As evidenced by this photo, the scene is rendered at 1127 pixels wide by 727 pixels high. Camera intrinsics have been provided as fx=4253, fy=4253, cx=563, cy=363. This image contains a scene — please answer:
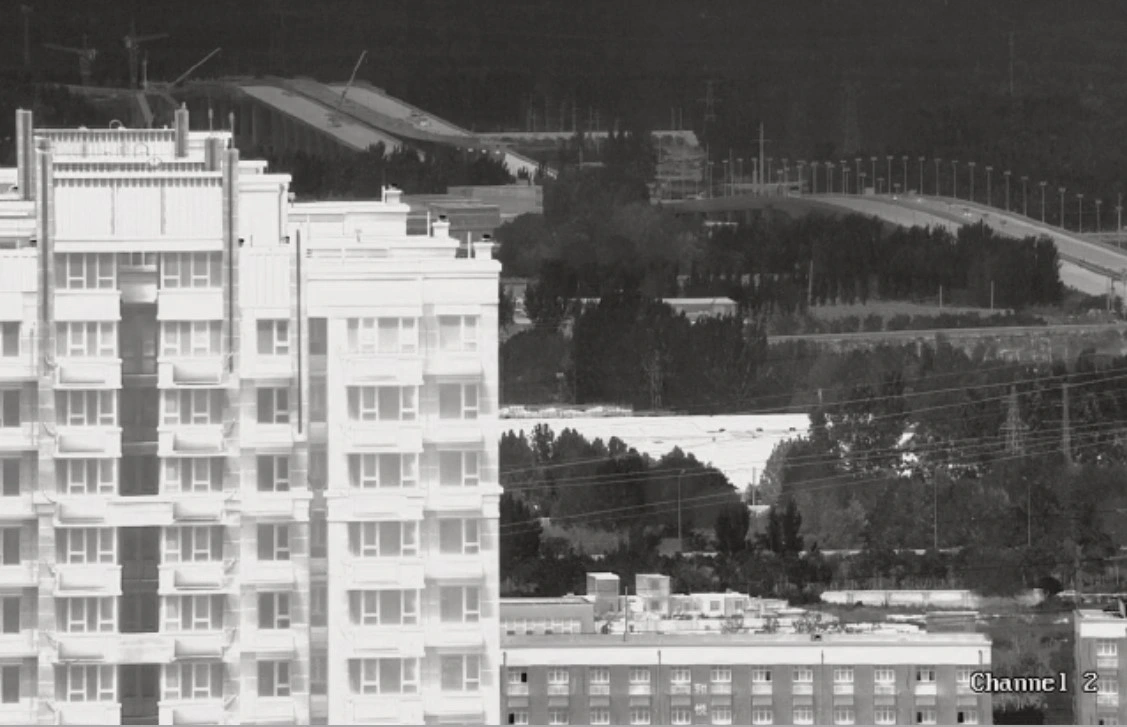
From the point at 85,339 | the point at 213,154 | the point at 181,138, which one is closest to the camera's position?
the point at 85,339

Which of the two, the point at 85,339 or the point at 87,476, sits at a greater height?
the point at 85,339

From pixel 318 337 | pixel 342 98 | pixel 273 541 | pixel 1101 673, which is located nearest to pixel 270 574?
pixel 273 541

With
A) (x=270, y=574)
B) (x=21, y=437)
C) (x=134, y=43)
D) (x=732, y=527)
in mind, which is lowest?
(x=732, y=527)

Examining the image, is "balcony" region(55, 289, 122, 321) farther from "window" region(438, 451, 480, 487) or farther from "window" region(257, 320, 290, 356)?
"window" region(438, 451, 480, 487)

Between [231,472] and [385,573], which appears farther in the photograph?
[231,472]

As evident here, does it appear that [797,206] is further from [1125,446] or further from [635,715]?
[635,715]

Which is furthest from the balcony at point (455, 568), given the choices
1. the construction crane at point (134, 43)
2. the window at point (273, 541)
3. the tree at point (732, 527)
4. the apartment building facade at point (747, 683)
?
the construction crane at point (134, 43)

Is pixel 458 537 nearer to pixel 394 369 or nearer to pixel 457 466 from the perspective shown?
pixel 457 466
